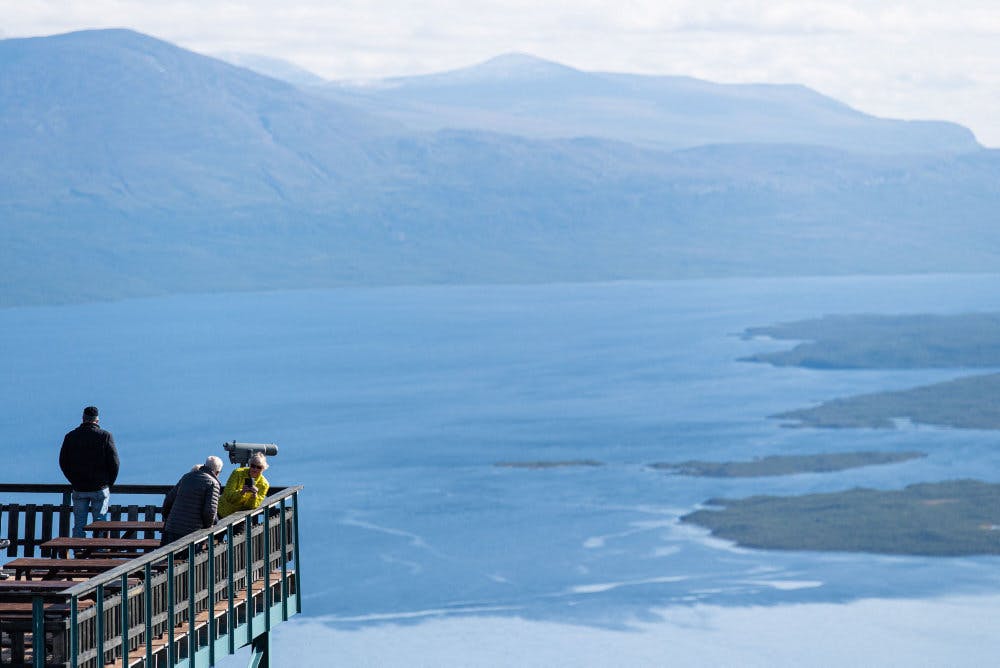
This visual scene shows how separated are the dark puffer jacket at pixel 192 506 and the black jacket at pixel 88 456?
2.80 m

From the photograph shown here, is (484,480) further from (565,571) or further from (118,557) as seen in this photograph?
(118,557)

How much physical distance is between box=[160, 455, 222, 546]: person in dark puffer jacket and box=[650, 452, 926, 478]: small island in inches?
6103

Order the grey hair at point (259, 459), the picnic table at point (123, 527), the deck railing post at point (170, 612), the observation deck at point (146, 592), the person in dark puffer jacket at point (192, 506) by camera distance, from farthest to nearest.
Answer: the picnic table at point (123, 527) → the grey hair at point (259, 459) → the person in dark puffer jacket at point (192, 506) → the deck railing post at point (170, 612) → the observation deck at point (146, 592)

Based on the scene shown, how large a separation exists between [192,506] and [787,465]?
16371 centimetres

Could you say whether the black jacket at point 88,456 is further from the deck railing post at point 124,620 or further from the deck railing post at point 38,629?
the deck railing post at point 38,629

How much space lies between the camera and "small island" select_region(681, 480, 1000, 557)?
142m

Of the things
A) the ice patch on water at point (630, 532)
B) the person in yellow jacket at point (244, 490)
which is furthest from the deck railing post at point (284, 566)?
the ice patch on water at point (630, 532)

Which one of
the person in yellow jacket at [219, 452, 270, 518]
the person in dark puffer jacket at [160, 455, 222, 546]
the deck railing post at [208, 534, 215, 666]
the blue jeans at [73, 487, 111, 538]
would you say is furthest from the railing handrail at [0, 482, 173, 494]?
the deck railing post at [208, 534, 215, 666]

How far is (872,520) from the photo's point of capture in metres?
147

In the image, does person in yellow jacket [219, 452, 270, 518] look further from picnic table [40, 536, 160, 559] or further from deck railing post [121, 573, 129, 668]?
deck railing post [121, 573, 129, 668]

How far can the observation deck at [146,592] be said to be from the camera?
11.2 m

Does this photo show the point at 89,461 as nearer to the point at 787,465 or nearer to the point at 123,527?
the point at 123,527

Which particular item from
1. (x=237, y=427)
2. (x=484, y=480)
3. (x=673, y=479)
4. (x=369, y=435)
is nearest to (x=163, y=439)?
Answer: (x=237, y=427)

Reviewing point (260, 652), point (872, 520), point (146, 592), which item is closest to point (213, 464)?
point (146, 592)
